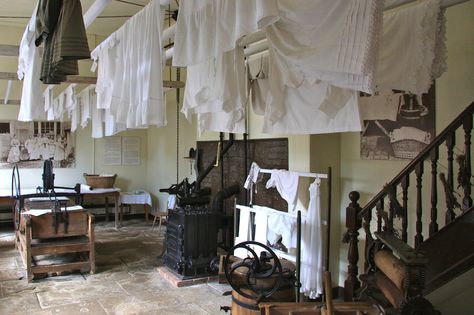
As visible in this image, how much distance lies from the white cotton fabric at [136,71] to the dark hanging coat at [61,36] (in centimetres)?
38

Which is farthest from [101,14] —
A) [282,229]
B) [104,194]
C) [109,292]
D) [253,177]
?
[282,229]

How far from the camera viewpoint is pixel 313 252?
4.54 meters

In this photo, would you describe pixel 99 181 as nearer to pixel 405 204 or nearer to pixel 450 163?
pixel 405 204

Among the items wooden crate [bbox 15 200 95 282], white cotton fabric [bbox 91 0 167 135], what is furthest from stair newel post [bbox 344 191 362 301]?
wooden crate [bbox 15 200 95 282]

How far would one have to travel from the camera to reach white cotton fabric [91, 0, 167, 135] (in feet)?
9.93

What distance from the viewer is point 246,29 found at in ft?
7.09

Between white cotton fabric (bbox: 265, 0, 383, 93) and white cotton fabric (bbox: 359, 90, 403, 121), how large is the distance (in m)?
2.11

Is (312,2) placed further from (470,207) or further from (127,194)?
(127,194)

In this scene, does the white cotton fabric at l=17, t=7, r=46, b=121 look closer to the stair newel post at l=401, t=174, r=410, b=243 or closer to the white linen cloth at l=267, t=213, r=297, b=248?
the white linen cloth at l=267, t=213, r=297, b=248

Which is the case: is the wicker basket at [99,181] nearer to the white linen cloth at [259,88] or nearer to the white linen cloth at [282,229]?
the white linen cloth at [282,229]

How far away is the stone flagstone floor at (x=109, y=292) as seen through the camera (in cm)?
452

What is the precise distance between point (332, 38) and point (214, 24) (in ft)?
2.48

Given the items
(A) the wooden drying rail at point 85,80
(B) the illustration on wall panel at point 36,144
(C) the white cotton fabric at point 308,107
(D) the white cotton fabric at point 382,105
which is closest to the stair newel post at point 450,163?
(C) the white cotton fabric at point 308,107

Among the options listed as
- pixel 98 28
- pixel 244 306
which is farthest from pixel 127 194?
pixel 244 306
